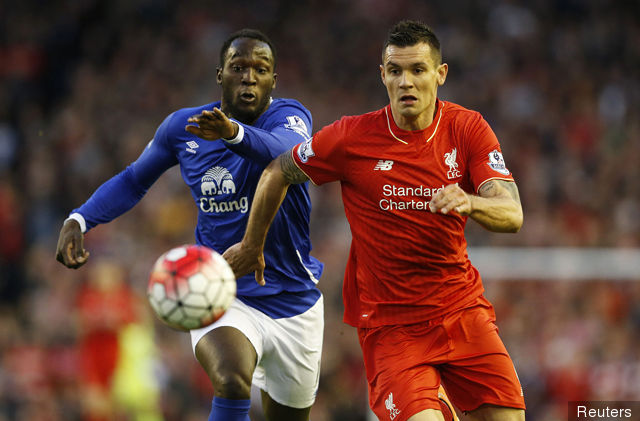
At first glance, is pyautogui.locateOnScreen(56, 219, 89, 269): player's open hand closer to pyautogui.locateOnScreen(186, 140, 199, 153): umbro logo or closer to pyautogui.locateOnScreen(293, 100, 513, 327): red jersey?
pyautogui.locateOnScreen(186, 140, 199, 153): umbro logo

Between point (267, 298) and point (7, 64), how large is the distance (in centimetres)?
1235

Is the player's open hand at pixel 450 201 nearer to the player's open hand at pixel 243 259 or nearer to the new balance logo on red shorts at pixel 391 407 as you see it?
the new balance logo on red shorts at pixel 391 407

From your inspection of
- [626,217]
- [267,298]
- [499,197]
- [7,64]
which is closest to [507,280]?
[626,217]

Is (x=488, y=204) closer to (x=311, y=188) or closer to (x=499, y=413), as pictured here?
(x=499, y=413)

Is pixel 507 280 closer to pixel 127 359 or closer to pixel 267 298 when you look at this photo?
pixel 127 359

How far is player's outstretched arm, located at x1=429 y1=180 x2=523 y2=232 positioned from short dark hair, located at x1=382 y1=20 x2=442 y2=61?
2.89 ft

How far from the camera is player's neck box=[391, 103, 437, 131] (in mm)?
5117

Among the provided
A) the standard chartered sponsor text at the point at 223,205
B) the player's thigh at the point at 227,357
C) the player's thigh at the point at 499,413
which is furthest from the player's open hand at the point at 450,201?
the standard chartered sponsor text at the point at 223,205

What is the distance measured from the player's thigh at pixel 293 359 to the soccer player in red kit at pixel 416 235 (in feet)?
2.45

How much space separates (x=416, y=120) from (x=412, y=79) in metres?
0.24

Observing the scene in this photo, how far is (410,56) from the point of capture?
16.4ft

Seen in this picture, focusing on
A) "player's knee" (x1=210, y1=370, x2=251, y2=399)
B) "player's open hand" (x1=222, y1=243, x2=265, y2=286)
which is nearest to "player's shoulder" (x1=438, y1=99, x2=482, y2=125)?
"player's open hand" (x1=222, y1=243, x2=265, y2=286)

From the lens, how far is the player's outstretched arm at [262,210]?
17.4ft

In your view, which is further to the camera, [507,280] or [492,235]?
[492,235]
